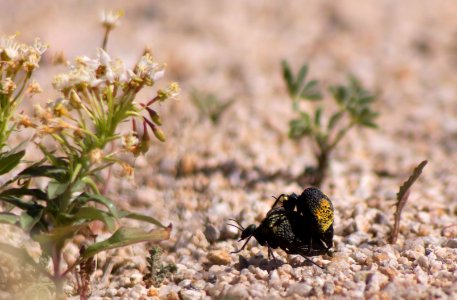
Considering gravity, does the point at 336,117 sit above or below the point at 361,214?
above

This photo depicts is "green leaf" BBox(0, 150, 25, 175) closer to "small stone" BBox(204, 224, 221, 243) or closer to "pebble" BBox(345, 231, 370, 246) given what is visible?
"small stone" BBox(204, 224, 221, 243)

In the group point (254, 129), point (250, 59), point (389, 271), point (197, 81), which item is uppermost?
point (250, 59)

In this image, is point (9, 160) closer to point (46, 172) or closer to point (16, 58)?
point (46, 172)

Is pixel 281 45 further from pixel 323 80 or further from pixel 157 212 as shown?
pixel 157 212

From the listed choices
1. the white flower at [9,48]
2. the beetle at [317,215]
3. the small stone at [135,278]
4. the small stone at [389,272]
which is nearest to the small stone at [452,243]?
the small stone at [389,272]

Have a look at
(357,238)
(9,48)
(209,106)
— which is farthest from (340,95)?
(9,48)

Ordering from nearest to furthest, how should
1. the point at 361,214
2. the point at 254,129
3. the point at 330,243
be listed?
the point at 330,243 < the point at 361,214 < the point at 254,129

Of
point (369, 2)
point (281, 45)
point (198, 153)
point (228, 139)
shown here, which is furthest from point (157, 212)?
point (369, 2)

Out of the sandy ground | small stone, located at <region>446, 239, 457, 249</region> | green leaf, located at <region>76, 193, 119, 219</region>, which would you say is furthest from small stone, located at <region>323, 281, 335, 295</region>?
green leaf, located at <region>76, 193, 119, 219</region>

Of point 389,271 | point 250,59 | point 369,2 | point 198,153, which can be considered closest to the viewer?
point 389,271
